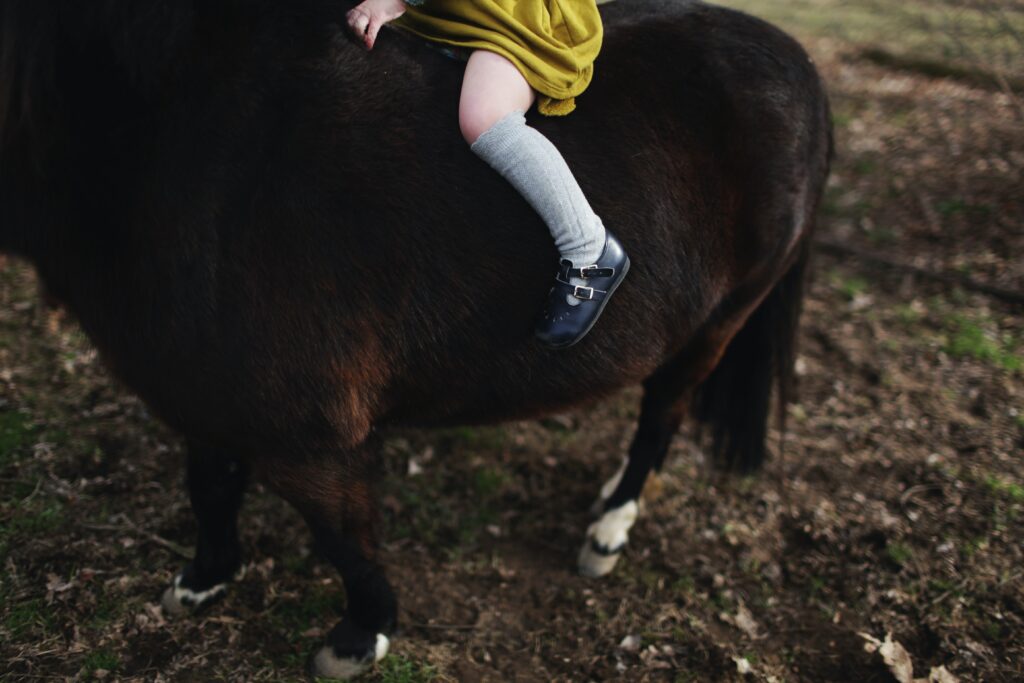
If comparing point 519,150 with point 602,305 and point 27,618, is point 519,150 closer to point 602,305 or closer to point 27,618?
point 602,305

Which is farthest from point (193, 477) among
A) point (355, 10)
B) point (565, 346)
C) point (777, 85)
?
point (777, 85)

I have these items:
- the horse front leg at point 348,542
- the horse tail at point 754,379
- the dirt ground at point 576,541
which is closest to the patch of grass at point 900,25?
the dirt ground at point 576,541

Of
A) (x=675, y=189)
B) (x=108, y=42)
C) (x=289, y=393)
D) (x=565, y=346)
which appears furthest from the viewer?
(x=675, y=189)

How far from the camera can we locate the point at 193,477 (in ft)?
8.14

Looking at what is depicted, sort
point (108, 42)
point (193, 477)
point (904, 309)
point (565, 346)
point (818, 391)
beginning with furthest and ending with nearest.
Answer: point (904, 309) → point (818, 391) → point (193, 477) → point (565, 346) → point (108, 42)

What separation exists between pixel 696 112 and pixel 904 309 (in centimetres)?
294

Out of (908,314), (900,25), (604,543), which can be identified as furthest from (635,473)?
(900,25)

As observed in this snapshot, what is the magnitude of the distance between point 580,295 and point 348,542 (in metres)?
1.10

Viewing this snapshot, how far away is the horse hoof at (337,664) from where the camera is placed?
245cm

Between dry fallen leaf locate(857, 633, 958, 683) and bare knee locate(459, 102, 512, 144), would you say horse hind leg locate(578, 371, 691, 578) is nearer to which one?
dry fallen leaf locate(857, 633, 958, 683)

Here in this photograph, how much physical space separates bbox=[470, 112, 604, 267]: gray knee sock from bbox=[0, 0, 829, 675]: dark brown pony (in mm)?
79

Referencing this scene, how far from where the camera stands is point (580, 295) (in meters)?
2.05

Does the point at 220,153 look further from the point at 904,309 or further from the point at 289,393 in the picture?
the point at 904,309

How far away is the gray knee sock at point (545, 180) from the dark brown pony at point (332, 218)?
8 centimetres
